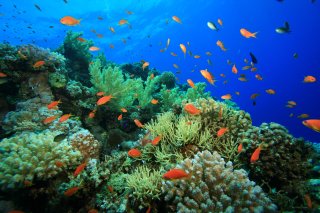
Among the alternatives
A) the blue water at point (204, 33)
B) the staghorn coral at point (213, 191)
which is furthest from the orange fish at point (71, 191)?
the blue water at point (204, 33)

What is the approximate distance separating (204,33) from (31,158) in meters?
83.0

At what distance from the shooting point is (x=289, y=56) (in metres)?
110

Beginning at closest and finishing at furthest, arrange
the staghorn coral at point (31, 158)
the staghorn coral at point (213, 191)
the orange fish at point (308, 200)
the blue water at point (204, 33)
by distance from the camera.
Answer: the staghorn coral at point (213, 191) < the orange fish at point (308, 200) < the staghorn coral at point (31, 158) < the blue water at point (204, 33)

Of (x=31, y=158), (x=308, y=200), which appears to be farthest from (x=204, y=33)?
(x=31, y=158)

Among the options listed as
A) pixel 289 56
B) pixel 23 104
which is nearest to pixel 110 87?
pixel 23 104

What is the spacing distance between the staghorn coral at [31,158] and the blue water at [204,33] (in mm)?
8574

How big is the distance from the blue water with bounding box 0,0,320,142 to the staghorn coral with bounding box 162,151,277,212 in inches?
281

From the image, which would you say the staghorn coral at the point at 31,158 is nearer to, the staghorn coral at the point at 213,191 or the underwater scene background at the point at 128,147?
the underwater scene background at the point at 128,147

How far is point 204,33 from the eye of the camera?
79.1 m

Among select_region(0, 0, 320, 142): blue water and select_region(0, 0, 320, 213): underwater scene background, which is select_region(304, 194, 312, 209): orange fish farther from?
select_region(0, 0, 320, 142): blue water

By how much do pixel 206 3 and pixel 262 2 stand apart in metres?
22.9

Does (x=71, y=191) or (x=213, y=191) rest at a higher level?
(x=213, y=191)

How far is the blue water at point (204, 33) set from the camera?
39.0 m

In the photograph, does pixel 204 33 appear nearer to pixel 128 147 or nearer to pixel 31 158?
pixel 128 147
